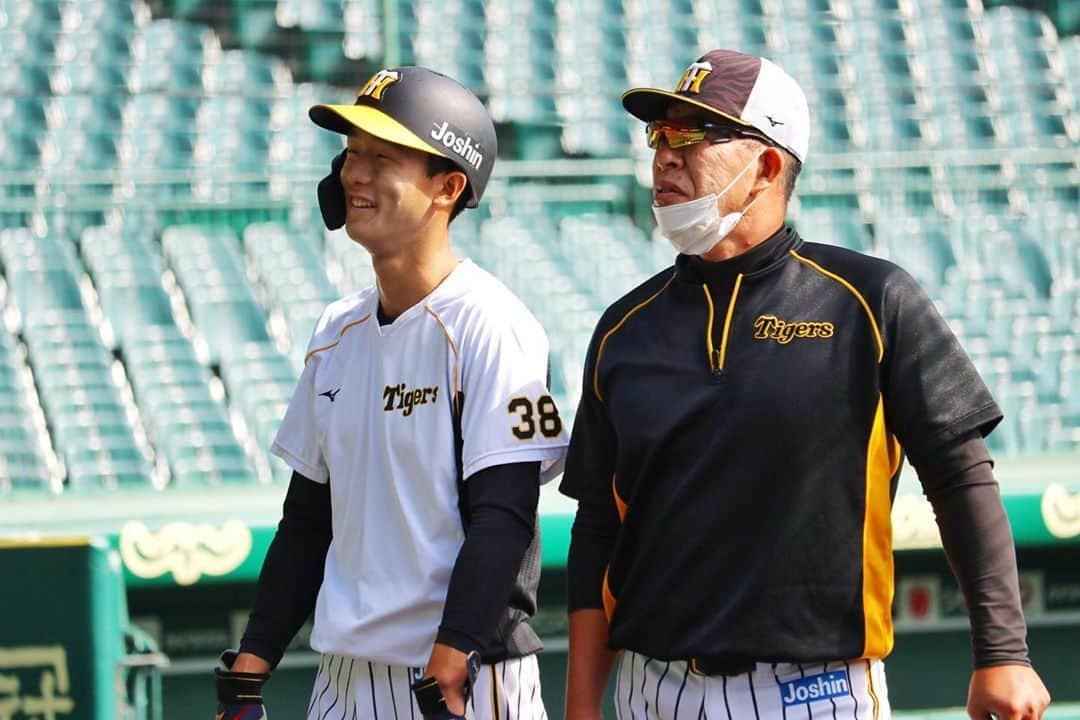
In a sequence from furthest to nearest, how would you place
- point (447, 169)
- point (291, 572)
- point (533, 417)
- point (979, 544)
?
point (291, 572), point (447, 169), point (533, 417), point (979, 544)

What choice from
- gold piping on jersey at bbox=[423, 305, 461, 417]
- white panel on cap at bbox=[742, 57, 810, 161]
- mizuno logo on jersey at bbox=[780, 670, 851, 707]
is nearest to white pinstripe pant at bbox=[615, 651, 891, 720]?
mizuno logo on jersey at bbox=[780, 670, 851, 707]

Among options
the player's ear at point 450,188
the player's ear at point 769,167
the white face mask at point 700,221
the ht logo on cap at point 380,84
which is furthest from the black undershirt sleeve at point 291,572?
the player's ear at point 769,167

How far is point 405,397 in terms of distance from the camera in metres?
2.36

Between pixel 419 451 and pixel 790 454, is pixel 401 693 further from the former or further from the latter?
pixel 790 454

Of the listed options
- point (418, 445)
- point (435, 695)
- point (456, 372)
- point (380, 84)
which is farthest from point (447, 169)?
point (435, 695)

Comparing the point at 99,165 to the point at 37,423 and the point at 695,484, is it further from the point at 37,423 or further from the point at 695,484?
the point at 695,484

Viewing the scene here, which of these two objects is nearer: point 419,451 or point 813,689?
point 813,689

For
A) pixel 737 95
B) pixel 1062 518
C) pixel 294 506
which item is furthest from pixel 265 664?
pixel 1062 518

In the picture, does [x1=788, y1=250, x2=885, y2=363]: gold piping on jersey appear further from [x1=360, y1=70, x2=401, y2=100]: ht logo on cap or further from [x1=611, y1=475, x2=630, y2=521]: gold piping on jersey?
[x1=360, y1=70, x2=401, y2=100]: ht logo on cap

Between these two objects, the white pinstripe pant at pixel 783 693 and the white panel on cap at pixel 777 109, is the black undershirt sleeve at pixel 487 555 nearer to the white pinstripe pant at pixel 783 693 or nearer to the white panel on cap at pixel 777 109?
the white pinstripe pant at pixel 783 693

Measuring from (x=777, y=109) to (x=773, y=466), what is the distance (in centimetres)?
53

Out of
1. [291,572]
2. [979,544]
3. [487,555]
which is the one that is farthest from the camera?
[291,572]

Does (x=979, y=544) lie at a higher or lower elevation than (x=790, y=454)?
lower

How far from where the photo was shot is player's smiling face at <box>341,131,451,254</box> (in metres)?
2.38
